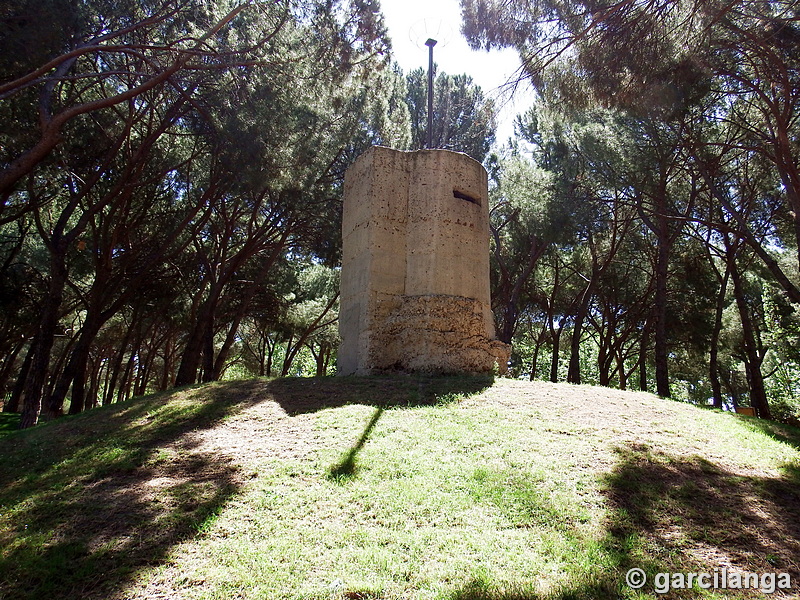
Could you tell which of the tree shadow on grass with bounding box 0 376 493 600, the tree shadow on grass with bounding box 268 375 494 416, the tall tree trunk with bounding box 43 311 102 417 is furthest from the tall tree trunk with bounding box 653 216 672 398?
the tall tree trunk with bounding box 43 311 102 417

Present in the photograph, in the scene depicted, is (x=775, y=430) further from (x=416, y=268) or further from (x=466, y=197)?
(x=466, y=197)

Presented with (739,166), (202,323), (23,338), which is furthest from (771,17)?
(23,338)

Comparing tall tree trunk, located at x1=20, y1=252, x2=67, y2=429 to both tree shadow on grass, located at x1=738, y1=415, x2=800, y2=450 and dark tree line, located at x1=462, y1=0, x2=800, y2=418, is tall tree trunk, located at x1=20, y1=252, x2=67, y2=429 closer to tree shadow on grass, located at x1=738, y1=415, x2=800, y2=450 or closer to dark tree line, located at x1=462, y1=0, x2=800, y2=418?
dark tree line, located at x1=462, y1=0, x2=800, y2=418

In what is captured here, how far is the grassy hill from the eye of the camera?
3459mm

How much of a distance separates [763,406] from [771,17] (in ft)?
25.1

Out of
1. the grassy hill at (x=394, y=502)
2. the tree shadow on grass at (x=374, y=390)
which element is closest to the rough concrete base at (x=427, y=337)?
the tree shadow on grass at (x=374, y=390)

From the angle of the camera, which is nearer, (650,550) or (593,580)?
(593,580)

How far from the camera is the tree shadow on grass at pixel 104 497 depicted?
354 cm

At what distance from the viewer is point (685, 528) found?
4.00 m

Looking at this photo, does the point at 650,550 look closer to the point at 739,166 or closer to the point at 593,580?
the point at 593,580

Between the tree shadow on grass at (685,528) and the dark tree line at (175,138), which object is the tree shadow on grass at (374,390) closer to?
the tree shadow on grass at (685,528)

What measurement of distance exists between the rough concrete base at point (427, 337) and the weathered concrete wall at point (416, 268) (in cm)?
2

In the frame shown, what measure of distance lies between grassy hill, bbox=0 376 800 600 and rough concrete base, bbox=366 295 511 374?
183cm

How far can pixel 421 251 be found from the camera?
9289 mm
